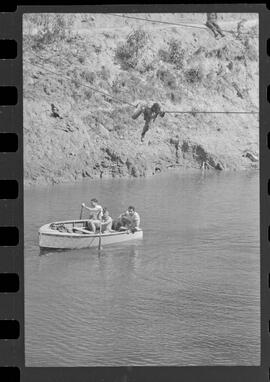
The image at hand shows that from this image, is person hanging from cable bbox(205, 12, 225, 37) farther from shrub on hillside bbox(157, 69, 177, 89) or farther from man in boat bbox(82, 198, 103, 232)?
man in boat bbox(82, 198, 103, 232)

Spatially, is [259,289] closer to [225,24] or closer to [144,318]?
[144,318]

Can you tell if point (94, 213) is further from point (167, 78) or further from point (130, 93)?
point (167, 78)

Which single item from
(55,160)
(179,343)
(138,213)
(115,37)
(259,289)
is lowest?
(179,343)

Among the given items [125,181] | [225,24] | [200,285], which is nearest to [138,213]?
[125,181]

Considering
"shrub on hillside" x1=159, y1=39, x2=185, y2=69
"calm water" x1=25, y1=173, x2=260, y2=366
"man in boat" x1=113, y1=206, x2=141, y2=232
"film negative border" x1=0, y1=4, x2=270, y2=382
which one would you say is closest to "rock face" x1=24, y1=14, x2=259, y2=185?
"shrub on hillside" x1=159, y1=39, x2=185, y2=69

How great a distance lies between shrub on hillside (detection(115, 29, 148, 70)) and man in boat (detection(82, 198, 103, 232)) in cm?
152

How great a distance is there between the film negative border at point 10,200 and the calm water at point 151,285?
145mm

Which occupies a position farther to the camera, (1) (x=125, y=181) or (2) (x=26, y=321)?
(1) (x=125, y=181)

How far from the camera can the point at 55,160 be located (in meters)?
8.41

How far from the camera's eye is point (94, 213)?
27.7 ft

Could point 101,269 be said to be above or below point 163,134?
below

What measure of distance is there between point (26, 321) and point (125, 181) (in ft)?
6.16

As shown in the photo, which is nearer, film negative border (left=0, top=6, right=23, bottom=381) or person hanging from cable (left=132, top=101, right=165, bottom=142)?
film negative border (left=0, top=6, right=23, bottom=381)

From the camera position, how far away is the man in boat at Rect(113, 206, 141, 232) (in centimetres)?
842
